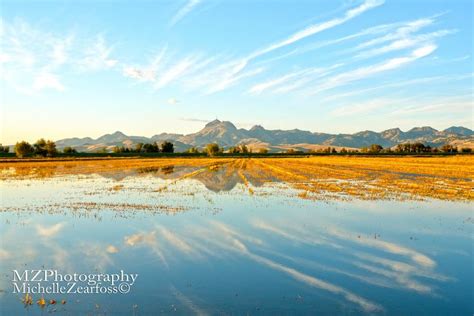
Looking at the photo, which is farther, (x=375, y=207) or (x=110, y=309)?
(x=375, y=207)

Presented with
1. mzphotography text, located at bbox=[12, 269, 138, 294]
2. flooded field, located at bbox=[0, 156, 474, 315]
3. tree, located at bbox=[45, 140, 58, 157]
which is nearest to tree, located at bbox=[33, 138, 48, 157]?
tree, located at bbox=[45, 140, 58, 157]

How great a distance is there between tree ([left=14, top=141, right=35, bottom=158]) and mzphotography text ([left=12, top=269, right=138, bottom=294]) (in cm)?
16698

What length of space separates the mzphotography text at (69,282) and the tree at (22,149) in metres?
167

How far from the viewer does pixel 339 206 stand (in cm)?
2852

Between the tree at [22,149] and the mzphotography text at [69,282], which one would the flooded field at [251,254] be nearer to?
the mzphotography text at [69,282]

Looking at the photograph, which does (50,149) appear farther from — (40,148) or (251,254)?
(251,254)

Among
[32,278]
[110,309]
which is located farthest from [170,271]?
[32,278]

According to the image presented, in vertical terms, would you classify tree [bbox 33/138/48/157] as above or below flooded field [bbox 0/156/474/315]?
above

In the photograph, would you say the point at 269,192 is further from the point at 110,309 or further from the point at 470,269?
the point at 110,309

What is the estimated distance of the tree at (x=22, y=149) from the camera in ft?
515

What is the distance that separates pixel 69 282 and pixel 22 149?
556 feet

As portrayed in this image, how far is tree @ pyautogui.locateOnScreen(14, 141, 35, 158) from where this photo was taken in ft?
515

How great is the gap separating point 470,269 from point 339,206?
1410 cm

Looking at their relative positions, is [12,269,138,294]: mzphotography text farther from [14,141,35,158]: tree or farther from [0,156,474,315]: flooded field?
[14,141,35,158]: tree
